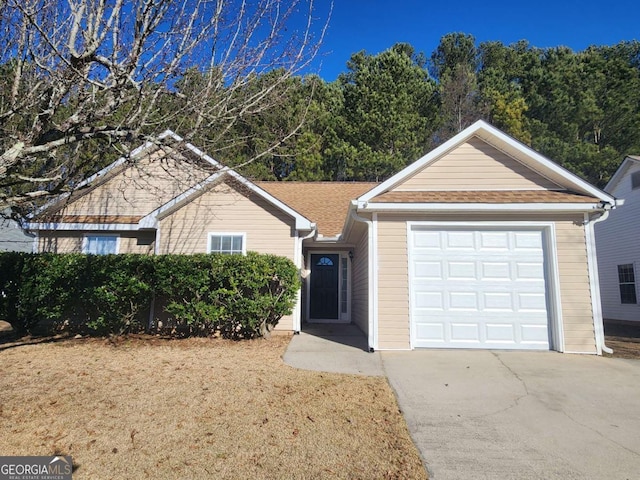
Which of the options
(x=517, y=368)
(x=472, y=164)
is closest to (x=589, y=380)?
(x=517, y=368)

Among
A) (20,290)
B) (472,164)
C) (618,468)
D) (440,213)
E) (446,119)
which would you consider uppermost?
(446,119)

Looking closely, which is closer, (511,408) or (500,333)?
(511,408)

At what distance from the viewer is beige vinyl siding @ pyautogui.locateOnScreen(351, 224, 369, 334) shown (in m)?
8.74

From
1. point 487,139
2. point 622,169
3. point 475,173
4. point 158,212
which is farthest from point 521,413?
point 622,169

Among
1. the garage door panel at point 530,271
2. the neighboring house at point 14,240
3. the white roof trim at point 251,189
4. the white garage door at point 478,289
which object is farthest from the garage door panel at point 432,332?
the neighboring house at point 14,240

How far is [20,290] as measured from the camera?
8359 millimetres

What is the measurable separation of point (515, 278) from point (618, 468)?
4612mm

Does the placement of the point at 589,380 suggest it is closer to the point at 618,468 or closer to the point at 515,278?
the point at 515,278

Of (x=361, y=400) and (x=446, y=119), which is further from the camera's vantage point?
(x=446, y=119)

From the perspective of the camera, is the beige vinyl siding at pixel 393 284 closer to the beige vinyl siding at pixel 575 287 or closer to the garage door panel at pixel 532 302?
the garage door panel at pixel 532 302

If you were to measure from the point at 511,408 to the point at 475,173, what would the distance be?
5.21 meters

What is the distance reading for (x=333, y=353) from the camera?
23.5 ft

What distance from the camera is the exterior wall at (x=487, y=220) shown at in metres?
7.06

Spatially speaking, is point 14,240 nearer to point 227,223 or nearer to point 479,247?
point 227,223
